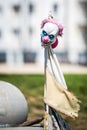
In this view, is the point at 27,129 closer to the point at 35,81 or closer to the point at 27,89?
the point at 27,89

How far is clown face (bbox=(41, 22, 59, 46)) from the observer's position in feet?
29.6

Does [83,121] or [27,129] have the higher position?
[27,129]

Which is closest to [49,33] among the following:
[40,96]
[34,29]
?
[40,96]

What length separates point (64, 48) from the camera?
50.1 meters

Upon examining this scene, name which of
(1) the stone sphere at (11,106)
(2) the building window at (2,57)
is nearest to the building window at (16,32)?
(2) the building window at (2,57)

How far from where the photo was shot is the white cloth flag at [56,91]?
894cm

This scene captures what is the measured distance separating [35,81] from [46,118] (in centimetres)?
1866

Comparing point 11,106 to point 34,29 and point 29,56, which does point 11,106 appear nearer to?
point 34,29

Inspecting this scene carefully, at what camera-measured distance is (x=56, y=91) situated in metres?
9.00

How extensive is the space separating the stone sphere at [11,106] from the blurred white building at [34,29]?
132 feet

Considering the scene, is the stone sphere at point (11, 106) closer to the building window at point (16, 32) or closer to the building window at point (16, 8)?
the building window at point (16, 32)

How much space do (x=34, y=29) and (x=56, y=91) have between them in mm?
41828

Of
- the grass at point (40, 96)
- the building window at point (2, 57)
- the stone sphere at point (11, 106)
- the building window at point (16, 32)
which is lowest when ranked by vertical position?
the building window at point (2, 57)

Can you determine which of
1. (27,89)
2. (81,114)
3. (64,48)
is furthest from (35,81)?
(64,48)
